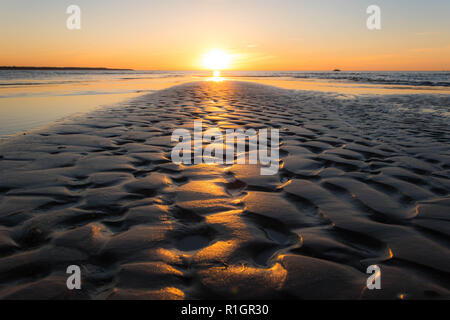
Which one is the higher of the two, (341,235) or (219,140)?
(219,140)

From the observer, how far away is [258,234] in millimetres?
2389

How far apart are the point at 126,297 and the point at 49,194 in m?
2.01

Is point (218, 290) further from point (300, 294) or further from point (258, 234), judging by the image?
point (258, 234)

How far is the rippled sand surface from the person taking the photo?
1.83 metres

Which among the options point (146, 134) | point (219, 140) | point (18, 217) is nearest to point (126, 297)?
point (18, 217)

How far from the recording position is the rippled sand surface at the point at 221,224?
183 cm

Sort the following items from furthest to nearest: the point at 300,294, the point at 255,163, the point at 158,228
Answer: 1. the point at 255,163
2. the point at 158,228
3. the point at 300,294

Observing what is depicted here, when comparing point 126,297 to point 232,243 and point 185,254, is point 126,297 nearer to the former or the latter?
point 185,254

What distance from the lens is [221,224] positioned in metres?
2.54

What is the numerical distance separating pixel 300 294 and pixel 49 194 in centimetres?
290
